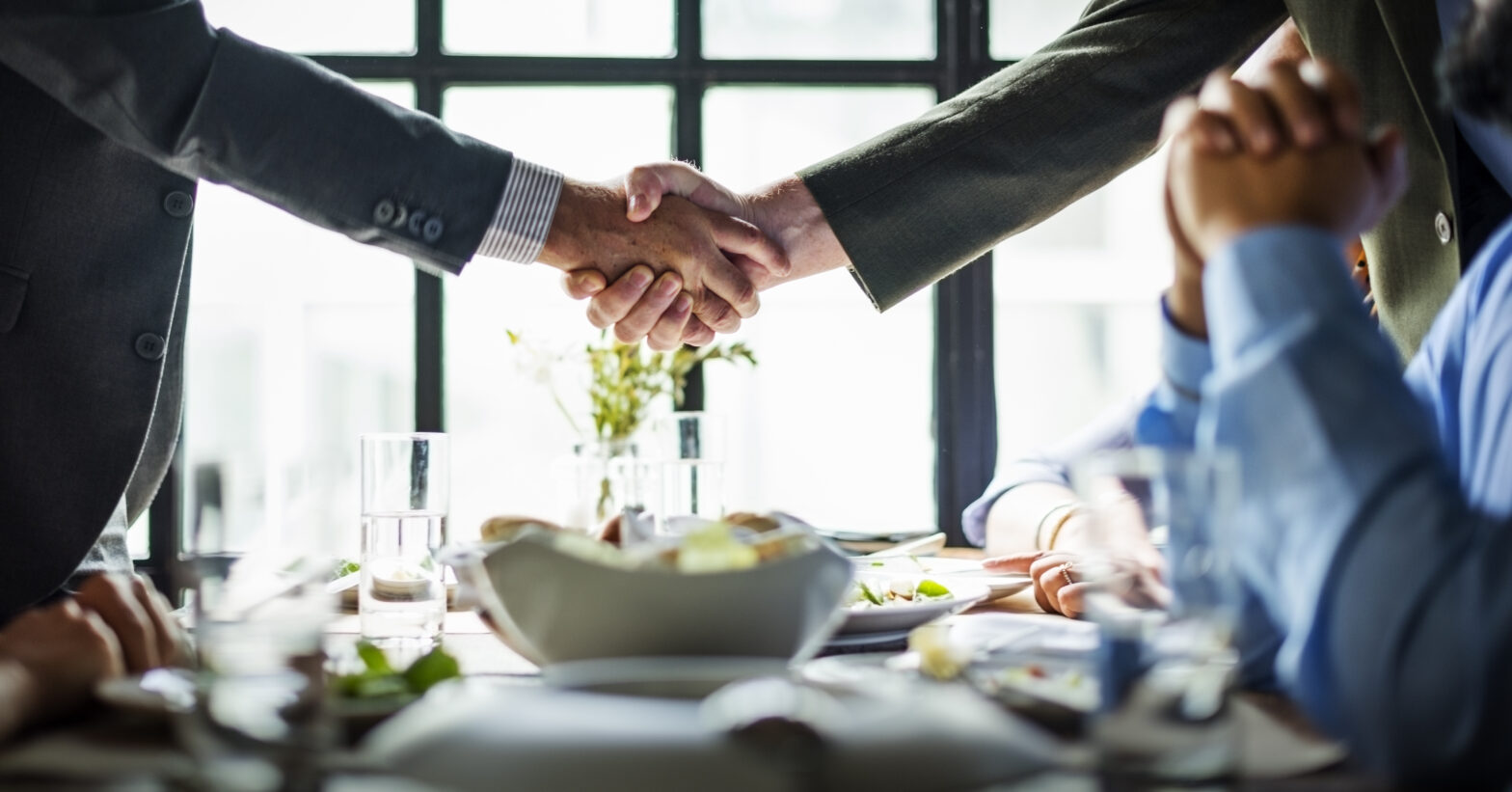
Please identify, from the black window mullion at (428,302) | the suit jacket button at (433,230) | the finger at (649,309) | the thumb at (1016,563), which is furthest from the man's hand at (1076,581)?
the black window mullion at (428,302)

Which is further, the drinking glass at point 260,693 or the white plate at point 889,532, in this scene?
the white plate at point 889,532

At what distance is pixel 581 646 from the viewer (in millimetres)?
750

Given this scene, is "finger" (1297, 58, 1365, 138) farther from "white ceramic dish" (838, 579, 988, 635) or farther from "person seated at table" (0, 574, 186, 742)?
"person seated at table" (0, 574, 186, 742)

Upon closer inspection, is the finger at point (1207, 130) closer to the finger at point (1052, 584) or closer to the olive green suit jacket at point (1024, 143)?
the finger at point (1052, 584)

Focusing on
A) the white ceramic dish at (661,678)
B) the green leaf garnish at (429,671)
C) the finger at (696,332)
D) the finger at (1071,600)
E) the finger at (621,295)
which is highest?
the finger at (621,295)

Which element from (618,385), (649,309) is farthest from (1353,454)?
(618,385)

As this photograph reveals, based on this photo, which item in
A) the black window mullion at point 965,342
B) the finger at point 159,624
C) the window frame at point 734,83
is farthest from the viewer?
the black window mullion at point 965,342

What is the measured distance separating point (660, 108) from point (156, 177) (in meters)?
2.44

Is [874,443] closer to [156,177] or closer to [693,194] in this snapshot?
[693,194]

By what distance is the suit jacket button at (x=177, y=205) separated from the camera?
160 centimetres

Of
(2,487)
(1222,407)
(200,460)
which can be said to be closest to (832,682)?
(1222,407)

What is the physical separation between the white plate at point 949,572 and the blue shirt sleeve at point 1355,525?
0.55 m

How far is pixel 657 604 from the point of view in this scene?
28.7 inches

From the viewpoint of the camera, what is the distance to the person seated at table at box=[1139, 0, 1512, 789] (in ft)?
1.96
